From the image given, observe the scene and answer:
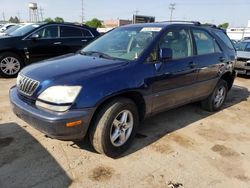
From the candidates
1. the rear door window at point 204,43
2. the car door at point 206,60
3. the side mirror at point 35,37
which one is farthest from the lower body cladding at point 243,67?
the side mirror at point 35,37

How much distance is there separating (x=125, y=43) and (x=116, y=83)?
1.07m

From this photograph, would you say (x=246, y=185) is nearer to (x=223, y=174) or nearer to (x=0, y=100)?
(x=223, y=174)

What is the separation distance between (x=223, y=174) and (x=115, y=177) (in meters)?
1.32

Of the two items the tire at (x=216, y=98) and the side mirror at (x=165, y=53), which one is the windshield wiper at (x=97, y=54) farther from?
the tire at (x=216, y=98)

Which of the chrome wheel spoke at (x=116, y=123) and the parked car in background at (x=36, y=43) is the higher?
the parked car in background at (x=36, y=43)

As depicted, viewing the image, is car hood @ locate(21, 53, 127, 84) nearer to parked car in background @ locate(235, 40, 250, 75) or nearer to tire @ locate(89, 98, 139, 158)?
tire @ locate(89, 98, 139, 158)

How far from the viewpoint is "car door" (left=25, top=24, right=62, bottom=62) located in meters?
7.94

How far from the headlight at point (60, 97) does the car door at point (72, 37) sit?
586 centimetres

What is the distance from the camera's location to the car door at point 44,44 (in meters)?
7.94

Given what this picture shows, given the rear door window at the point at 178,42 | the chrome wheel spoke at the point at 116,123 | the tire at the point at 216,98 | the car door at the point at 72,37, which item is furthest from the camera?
the car door at the point at 72,37

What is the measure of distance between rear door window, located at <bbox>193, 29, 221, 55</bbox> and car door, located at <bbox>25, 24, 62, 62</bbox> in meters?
4.99

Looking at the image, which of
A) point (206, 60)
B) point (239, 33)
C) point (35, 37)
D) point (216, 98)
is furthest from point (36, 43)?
point (239, 33)

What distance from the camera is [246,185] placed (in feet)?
9.96

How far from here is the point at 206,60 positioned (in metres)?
4.79
